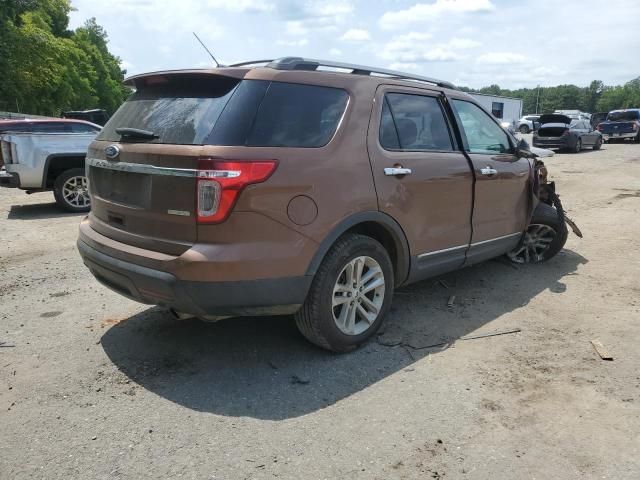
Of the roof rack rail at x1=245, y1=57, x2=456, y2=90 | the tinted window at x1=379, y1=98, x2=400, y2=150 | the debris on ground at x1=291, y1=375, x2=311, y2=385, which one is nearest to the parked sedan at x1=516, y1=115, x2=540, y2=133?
the roof rack rail at x1=245, y1=57, x2=456, y2=90

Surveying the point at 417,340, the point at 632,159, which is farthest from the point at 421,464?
the point at 632,159

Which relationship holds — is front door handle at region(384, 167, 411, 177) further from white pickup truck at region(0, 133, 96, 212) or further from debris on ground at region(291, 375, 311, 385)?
white pickup truck at region(0, 133, 96, 212)

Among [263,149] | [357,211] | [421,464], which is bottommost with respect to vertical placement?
[421,464]

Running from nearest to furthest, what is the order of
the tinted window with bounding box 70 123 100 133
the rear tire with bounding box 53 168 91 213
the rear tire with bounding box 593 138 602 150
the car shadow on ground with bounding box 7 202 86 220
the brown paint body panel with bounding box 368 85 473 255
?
1. the brown paint body panel with bounding box 368 85 473 255
2. the car shadow on ground with bounding box 7 202 86 220
3. the rear tire with bounding box 53 168 91 213
4. the tinted window with bounding box 70 123 100 133
5. the rear tire with bounding box 593 138 602 150

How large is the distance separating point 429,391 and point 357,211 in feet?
4.00

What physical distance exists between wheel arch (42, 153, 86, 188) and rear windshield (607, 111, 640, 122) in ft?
97.1

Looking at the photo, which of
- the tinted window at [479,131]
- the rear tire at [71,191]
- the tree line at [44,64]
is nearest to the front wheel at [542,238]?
the tinted window at [479,131]

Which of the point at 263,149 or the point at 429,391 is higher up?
the point at 263,149

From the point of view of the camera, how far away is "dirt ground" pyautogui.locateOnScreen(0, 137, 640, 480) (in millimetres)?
2670

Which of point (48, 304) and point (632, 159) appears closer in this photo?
point (48, 304)

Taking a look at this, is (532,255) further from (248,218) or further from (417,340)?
(248,218)

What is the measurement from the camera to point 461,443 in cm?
282

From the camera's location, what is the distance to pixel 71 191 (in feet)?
31.0

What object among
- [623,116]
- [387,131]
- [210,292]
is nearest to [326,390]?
[210,292]
